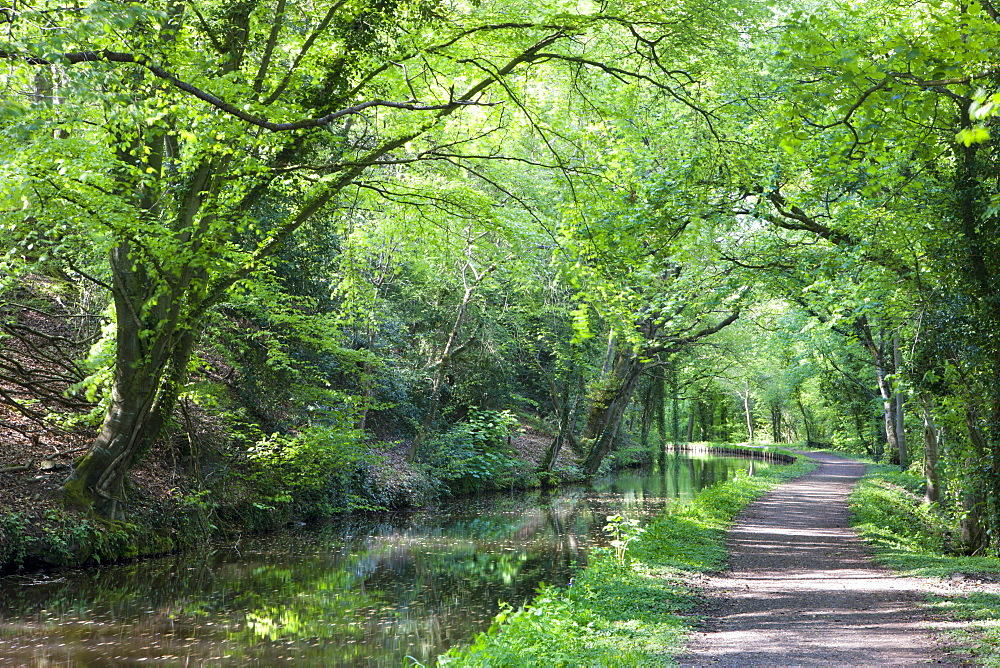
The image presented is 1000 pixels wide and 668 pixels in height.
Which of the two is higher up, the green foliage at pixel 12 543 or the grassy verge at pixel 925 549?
the green foliage at pixel 12 543

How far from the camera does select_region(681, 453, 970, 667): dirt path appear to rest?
583 cm

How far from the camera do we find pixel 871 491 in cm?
1903

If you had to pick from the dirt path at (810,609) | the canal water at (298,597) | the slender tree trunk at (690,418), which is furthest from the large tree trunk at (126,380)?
the slender tree trunk at (690,418)

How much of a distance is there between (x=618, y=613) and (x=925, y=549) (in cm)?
688

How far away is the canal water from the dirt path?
8.89 feet

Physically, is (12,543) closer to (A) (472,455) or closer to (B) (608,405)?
(A) (472,455)

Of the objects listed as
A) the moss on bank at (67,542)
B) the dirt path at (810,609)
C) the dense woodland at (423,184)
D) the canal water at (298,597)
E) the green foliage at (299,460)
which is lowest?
the canal water at (298,597)

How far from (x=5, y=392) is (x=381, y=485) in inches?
329

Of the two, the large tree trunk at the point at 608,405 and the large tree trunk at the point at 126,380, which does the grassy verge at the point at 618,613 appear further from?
the large tree trunk at the point at 608,405

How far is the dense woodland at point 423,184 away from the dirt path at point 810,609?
7.22 ft

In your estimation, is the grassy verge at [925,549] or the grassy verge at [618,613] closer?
the grassy verge at [618,613]

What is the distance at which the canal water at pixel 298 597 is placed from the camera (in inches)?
291

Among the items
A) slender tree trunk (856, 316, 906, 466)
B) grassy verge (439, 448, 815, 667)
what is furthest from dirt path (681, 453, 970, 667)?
slender tree trunk (856, 316, 906, 466)

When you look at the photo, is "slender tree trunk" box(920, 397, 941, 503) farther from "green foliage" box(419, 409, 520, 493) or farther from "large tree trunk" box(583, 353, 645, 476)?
"green foliage" box(419, 409, 520, 493)
